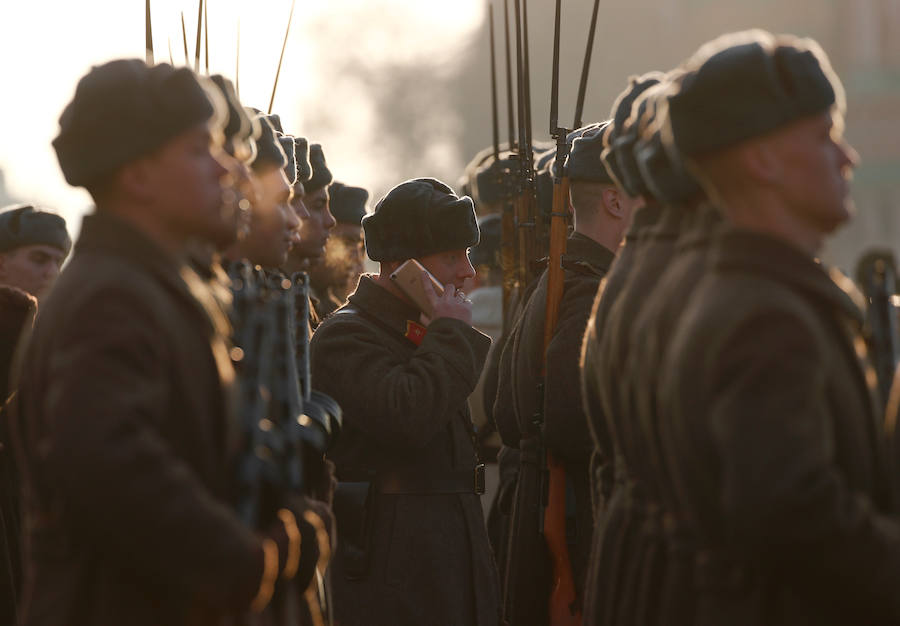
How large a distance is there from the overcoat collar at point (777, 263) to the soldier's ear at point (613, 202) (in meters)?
2.34

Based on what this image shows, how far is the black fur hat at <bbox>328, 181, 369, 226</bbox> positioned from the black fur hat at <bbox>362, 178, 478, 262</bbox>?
2639mm

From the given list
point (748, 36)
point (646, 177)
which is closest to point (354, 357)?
point (646, 177)

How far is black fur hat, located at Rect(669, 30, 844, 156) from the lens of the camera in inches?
121

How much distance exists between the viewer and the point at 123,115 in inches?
124

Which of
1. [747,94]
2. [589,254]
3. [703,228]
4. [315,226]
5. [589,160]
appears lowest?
[703,228]

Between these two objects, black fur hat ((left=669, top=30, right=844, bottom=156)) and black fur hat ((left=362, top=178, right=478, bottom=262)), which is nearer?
black fur hat ((left=669, top=30, right=844, bottom=156))

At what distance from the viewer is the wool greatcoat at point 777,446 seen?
111 inches

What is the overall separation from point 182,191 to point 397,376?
2.24 m

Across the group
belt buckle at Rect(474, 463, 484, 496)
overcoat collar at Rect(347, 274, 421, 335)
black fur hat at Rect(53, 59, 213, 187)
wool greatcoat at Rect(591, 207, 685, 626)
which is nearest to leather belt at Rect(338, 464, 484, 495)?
belt buckle at Rect(474, 463, 484, 496)

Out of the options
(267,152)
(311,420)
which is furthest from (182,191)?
(267,152)

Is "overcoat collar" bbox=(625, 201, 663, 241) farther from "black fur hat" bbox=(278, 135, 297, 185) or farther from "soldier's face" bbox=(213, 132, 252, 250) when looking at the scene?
"black fur hat" bbox=(278, 135, 297, 185)

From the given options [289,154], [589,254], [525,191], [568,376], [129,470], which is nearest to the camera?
[129,470]

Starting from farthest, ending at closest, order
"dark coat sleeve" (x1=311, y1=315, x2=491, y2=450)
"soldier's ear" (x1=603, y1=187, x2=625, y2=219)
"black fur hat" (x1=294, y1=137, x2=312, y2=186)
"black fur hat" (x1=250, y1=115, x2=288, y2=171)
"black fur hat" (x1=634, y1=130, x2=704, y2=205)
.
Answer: "black fur hat" (x1=294, y1=137, x2=312, y2=186) < "soldier's ear" (x1=603, y1=187, x2=625, y2=219) < "dark coat sleeve" (x1=311, y1=315, x2=491, y2=450) < "black fur hat" (x1=250, y1=115, x2=288, y2=171) < "black fur hat" (x1=634, y1=130, x2=704, y2=205)

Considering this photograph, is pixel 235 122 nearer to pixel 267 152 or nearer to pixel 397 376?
pixel 267 152
